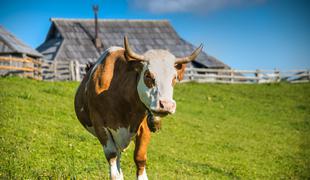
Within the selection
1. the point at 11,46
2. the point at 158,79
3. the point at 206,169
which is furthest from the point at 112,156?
the point at 11,46

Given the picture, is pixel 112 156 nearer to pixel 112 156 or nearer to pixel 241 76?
pixel 112 156

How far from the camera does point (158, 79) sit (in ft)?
17.7

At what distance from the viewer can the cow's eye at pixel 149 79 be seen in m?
5.48

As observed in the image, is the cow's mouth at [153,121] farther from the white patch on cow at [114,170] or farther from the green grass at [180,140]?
the green grass at [180,140]

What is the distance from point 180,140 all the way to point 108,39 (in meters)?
29.2

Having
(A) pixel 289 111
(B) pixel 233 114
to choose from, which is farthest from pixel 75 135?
(A) pixel 289 111

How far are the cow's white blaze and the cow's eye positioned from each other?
0.11 feet

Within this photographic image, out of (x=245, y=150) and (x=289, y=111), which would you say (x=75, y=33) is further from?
(x=245, y=150)

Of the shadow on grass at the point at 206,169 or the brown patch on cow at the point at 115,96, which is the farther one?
the shadow on grass at the point at 206,169

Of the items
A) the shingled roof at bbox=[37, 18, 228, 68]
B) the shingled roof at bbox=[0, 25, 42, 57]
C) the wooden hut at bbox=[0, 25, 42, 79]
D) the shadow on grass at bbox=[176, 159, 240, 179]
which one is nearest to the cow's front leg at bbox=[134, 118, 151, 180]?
the shadow on grass at bbox=[176, 159, 240, 179]

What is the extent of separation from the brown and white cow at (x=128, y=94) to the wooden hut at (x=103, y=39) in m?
32.1

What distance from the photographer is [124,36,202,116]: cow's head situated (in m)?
5.24

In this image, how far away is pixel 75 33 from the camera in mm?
42750

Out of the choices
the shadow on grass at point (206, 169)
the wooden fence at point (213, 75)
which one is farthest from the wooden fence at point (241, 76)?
the shadow on grass at point (206, 169)
